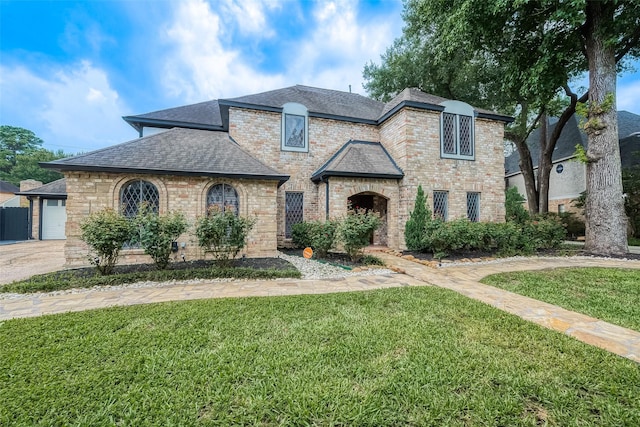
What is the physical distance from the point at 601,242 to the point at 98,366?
44.7ft

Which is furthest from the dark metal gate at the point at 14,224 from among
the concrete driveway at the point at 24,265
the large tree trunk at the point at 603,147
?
the large tree trunk at the point at 603,147

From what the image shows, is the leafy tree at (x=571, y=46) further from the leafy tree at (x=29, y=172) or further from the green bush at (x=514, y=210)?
the leafy tree at (x=29, y=172)

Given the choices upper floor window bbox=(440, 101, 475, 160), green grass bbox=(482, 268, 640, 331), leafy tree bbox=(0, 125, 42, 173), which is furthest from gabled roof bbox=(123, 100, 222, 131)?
leafy tree bbox=(0, 125, 42, 173)

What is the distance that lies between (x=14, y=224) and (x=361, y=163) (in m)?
20.2

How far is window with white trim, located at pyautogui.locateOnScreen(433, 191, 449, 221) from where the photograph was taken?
416 inches

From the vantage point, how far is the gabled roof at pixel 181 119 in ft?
35.0

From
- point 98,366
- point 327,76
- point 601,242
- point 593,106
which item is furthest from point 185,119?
point 601,242

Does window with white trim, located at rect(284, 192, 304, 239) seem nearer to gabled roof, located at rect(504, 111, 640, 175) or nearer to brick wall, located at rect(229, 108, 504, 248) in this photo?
brick wall, located at rect(229, 108, 504, 248)

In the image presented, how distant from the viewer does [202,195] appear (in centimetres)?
775

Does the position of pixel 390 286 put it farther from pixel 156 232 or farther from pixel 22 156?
pixel 22 156

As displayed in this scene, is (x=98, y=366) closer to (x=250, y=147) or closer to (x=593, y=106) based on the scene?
(x=250, y=147)

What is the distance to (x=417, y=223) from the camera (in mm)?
9359

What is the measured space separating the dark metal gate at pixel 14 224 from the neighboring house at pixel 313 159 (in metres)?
11.0

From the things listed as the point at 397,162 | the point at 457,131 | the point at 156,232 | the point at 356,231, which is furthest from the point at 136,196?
the point at 457,131
